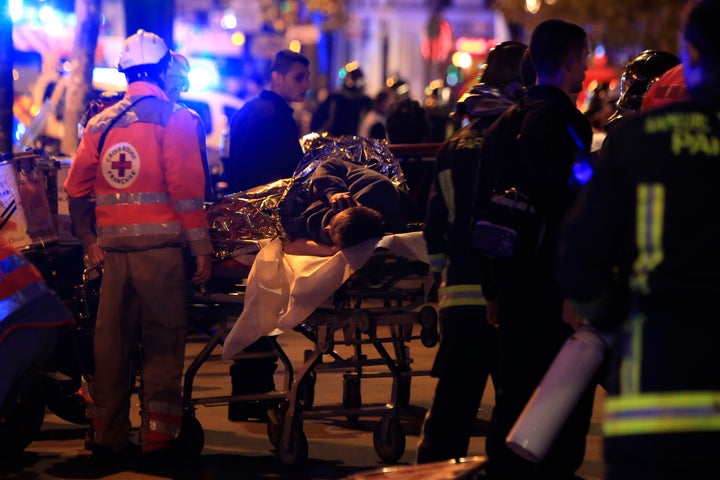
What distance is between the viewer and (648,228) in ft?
12.2

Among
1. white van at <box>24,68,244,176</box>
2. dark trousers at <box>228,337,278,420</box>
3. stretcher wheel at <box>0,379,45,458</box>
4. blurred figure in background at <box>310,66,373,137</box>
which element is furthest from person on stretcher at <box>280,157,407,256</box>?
white van at <box>24,68,244,176</box>

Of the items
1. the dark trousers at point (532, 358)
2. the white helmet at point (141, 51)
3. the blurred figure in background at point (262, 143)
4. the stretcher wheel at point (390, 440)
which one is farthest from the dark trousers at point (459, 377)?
the blurred figure in background at point (262, 143)

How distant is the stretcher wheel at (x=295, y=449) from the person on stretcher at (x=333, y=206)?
3.02ft

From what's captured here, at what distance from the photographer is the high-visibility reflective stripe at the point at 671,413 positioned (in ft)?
12.0

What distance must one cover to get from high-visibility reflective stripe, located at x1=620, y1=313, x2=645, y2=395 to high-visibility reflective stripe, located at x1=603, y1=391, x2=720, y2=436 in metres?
0.03

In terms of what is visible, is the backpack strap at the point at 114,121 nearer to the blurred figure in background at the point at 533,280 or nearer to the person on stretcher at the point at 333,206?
the person on stretcher at the point at 333,206

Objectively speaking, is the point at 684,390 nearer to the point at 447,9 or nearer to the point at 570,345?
the point at 570,345

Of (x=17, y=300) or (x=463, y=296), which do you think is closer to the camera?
(x=17, y=300)

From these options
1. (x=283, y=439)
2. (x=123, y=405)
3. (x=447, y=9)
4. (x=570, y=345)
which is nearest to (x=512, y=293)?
(x=570, y=345)

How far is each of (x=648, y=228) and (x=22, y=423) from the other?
469 centimetres

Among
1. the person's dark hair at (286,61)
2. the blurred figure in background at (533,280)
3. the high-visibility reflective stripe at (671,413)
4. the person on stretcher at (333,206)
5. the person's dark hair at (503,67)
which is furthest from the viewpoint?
the person's dark hair at (286,61)

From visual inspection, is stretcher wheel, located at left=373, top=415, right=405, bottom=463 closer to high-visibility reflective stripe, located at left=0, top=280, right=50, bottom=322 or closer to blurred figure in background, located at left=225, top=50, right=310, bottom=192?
blurred figure in background, located at left=225, top=50, right=310, bottom=192

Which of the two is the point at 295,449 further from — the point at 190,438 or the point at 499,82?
the point at 499,82

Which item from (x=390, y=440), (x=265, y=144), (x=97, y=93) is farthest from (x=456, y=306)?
(x=97, y=93)
